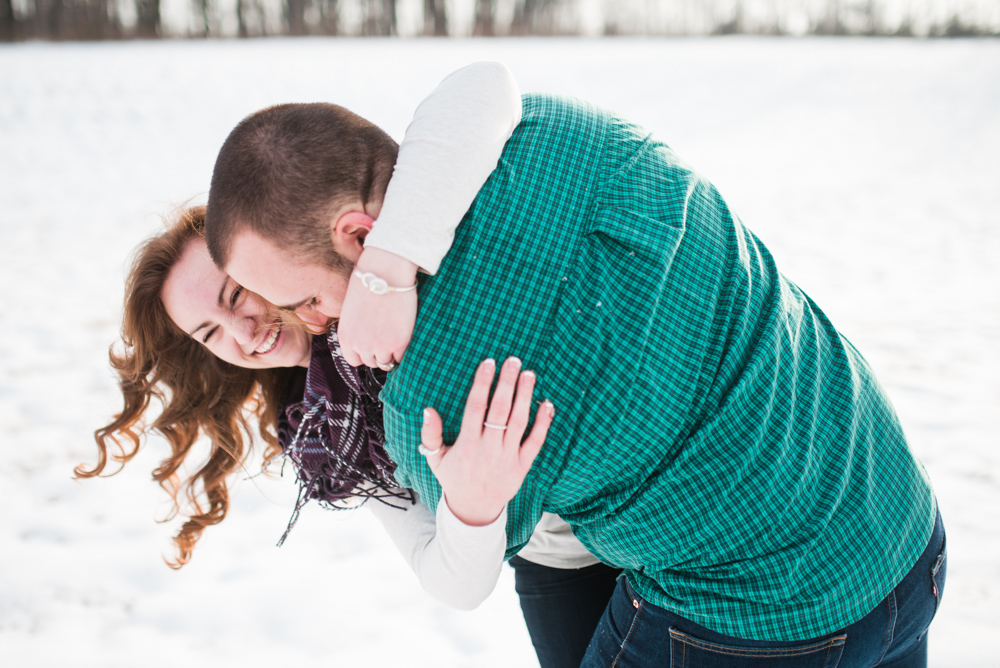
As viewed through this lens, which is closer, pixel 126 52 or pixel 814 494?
pixel 814 494

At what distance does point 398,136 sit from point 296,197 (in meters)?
8.71

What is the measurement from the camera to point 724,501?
3.20 ft

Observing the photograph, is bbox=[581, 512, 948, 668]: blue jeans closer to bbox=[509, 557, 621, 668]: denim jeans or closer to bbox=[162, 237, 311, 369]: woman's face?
bbox=[509, 557, 621, 668]: denim jeans

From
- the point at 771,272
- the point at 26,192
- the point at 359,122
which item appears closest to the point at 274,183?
the point at 359,122

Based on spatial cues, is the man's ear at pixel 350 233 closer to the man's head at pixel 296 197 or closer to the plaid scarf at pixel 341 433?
the man's head at pixel 296 197

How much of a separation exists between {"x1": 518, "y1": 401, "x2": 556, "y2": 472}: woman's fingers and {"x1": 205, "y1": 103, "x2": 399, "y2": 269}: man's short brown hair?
0.41 meters

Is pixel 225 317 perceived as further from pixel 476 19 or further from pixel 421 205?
pixel 476 19

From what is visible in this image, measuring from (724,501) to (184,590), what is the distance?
207 cm

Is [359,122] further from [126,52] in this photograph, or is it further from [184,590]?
[126,52]

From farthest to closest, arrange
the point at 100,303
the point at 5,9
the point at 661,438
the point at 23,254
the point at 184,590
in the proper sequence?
the point at 5,9
the point at 23,254
the point at 100,303
the point at 184,590
the point at 661,438

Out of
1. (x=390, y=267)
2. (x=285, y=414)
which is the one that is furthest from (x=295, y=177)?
(x=285, y=414)

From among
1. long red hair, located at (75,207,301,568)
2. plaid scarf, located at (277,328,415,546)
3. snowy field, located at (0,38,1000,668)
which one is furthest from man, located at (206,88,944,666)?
snowy field, located at (0,38,1000,668)

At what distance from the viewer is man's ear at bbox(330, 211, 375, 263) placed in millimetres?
1085

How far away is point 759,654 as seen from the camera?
1038mm
